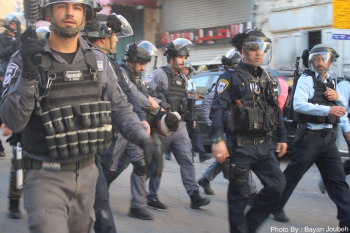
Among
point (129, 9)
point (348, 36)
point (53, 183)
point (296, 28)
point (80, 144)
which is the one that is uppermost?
point (129, 9)

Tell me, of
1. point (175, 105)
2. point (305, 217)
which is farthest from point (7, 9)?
point (305, 217)

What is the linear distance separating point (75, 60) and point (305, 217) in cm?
352

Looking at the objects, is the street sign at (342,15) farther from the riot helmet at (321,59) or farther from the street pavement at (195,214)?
the street pavement at (195,214)

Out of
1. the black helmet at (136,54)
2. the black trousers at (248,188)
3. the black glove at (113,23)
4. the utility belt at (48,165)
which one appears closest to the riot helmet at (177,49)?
the black helmet at (136,54)

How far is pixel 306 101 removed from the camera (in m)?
4.32

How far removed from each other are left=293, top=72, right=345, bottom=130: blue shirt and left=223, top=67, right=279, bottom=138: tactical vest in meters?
0.67

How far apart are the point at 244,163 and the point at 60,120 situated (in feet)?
6.11

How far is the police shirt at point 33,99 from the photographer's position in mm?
2127

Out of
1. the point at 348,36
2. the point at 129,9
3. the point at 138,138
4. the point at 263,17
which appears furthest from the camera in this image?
the point at 129,9

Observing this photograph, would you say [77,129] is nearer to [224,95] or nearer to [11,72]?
[11,72]

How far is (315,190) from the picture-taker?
6113 mm

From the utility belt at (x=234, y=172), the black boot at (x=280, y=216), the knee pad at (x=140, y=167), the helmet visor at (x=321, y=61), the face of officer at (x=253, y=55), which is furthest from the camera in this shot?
the black boot at (x=280, y=216)

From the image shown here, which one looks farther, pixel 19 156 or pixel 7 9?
pixel 7 9

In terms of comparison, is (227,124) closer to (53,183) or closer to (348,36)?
(53,183)
